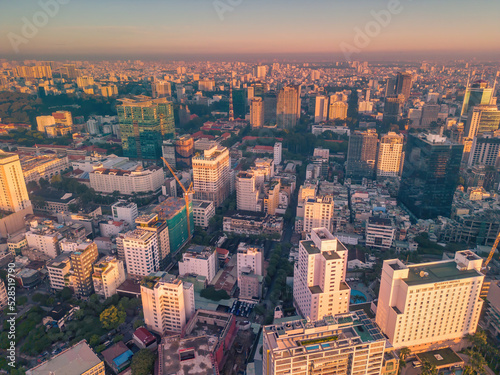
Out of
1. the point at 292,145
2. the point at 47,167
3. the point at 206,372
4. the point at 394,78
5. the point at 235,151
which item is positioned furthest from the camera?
the point at 394,78

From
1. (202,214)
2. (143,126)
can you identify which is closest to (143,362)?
(202,214)

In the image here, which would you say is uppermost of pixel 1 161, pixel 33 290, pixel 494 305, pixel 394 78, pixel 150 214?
pixel 394 78

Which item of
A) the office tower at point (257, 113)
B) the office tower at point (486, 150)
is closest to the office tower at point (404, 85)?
the office tower at point (257, 113)

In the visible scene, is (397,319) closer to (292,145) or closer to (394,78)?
(292,145)

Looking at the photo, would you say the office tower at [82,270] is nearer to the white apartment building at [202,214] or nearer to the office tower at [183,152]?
the white apartment building at [202,214]

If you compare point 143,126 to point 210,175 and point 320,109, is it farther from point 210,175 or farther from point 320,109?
point 320,109

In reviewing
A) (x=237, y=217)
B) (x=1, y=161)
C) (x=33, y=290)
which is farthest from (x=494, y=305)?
(x=1, y=161)

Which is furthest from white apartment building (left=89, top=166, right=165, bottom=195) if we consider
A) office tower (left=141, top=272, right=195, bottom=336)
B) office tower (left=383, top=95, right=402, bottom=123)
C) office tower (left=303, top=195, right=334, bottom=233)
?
office tower (left=383, top=95, right=402, bottom=123)
